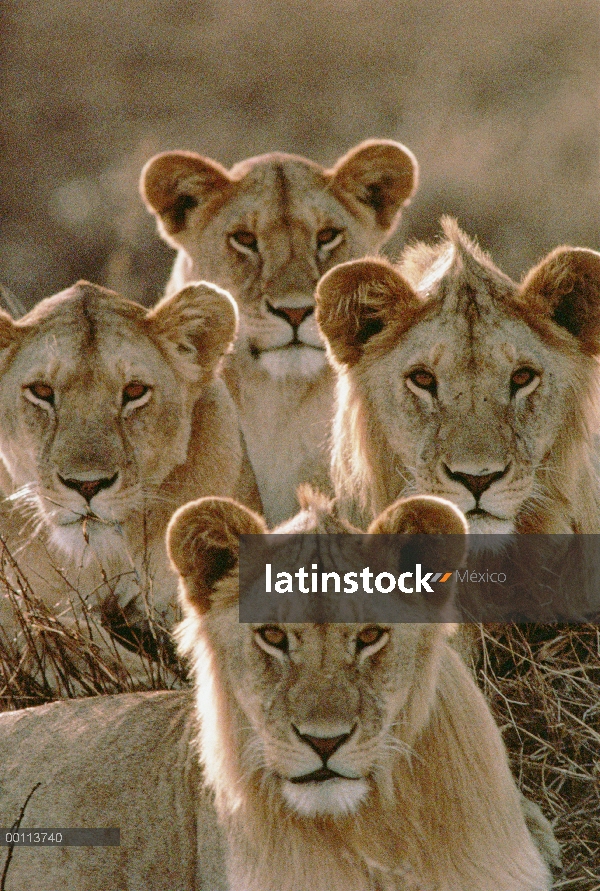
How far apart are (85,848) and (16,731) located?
0.38 meters

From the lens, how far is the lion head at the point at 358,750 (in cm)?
305

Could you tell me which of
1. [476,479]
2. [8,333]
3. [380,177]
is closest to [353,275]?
[476,479]

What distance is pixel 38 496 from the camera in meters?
4.00

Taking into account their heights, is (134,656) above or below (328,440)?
below

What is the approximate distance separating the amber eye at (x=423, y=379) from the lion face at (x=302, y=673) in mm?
668

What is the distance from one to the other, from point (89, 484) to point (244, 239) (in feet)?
3.63

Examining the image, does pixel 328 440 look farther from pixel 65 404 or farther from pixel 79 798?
pixel 79 798

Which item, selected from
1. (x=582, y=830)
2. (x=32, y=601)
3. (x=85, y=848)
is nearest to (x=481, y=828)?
(x=582, y=830)

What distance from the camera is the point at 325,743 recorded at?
2.94 meters

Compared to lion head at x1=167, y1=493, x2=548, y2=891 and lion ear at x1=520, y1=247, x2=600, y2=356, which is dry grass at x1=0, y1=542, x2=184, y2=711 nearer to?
lion head at x1=167, y1=493, x2=548, y2=891

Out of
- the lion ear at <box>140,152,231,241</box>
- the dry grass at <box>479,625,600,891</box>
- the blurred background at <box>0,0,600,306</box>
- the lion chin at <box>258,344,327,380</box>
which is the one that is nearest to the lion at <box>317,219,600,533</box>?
the dry grass at <box>479,625,600,891</box>

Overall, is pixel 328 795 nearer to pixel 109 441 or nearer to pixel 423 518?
pixel 423 518

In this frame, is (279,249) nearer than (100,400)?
No

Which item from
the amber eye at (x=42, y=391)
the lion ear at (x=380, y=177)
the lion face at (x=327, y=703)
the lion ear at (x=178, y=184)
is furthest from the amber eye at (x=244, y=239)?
the lion face at (x=327, y=703)
